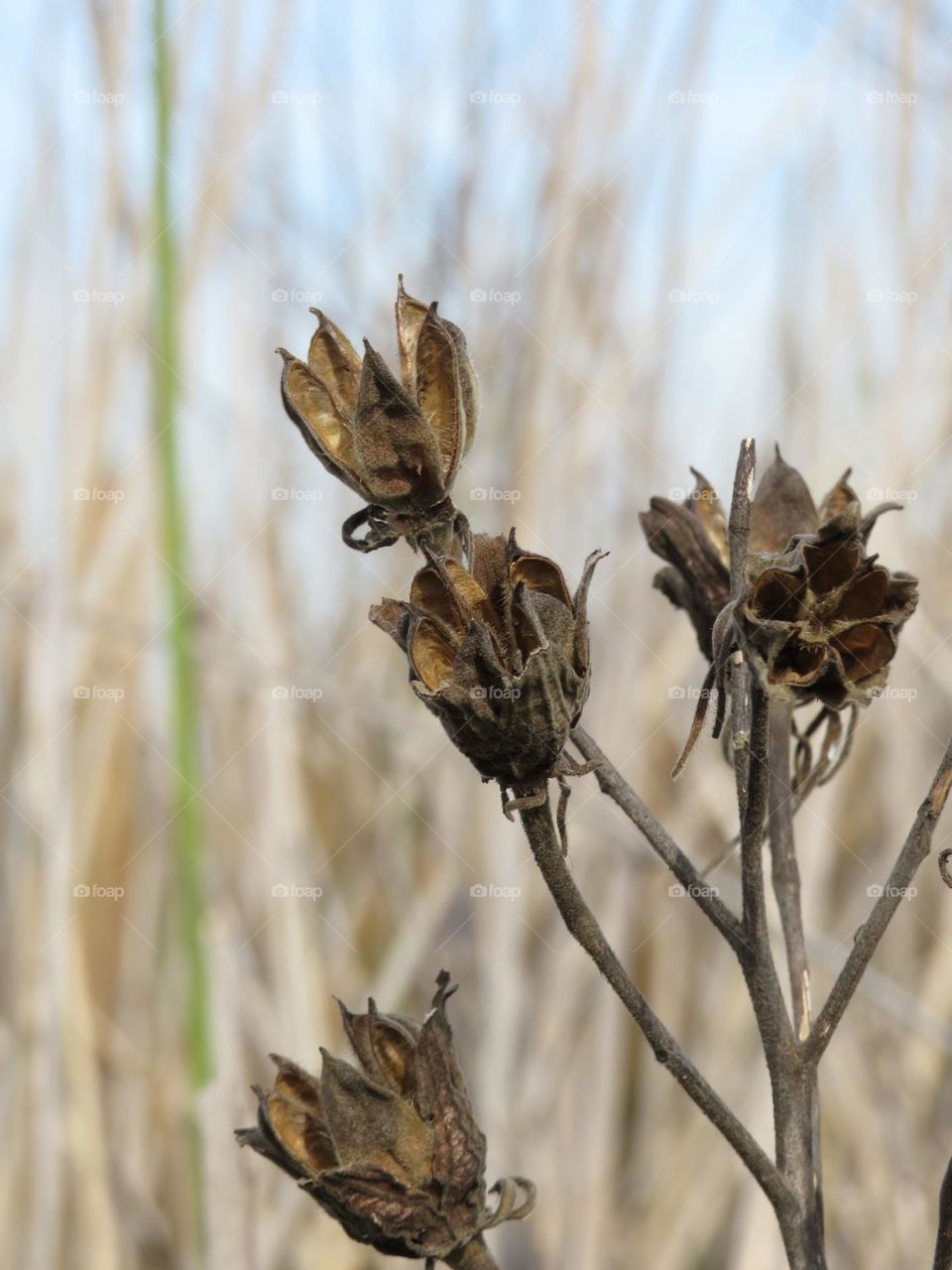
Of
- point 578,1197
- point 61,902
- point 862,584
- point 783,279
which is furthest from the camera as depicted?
point 783,279

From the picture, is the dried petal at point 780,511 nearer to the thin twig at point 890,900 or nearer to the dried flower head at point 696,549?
the dried flower head at point 696,549

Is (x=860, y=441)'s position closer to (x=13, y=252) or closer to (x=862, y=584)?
(x=13, y=252)

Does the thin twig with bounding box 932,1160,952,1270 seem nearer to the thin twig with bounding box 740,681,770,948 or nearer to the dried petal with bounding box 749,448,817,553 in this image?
the thin twig with bounding box 740,681,770,948

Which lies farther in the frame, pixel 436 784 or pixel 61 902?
pixel 436 784

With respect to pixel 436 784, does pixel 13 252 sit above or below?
above

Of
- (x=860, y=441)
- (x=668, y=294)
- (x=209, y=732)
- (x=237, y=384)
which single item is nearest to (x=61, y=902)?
(x=209, y=732)

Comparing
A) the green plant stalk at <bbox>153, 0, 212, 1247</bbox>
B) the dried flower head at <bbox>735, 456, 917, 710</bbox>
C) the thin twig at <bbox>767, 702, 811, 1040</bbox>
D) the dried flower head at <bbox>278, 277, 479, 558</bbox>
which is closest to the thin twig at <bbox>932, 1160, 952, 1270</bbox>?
the thin twig at <bbox>767, 702, 811, 1040</bbox>
